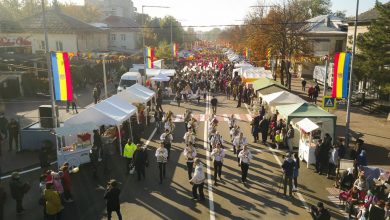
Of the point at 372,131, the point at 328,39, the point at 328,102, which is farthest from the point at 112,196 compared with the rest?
the point at 328,39

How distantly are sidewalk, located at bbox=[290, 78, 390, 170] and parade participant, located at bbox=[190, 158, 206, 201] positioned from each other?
8.47m

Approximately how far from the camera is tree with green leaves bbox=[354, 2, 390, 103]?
23109 mm

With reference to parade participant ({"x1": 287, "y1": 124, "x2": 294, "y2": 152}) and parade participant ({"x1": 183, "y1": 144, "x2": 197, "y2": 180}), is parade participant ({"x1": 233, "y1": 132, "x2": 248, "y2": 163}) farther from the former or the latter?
parade participant ({"x1": 183, "y1": 144, "x2": 197, "y2": 180})

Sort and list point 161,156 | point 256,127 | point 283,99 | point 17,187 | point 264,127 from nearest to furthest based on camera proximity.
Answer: point 17,187
point 161,156
point 264,127
point 256,127
point 283,99

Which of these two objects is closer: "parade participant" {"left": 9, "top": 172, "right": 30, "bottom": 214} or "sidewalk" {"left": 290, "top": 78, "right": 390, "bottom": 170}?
"parade participant" {"left": 9, "top": 172, "right": 30, "bottom": 214}

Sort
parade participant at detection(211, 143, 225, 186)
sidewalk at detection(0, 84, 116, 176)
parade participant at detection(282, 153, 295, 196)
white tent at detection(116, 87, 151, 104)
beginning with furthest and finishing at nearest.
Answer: white tent at detection(116, 87, 151, 104)
sidewalk at detection(0, 84, 116, 176)
parade participant at detection(211, 143, 225, 186)
parade participant at detection(282, 153, 295, 196)

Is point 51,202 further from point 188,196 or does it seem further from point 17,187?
point 188,196

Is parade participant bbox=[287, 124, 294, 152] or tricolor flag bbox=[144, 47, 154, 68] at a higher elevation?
tricolor flag bbox=[144, 47, 154, 68]

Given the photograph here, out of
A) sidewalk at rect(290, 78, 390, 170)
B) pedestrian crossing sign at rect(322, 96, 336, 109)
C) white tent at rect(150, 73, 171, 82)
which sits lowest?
sidewalk at rect(290, 78, 390, 170)

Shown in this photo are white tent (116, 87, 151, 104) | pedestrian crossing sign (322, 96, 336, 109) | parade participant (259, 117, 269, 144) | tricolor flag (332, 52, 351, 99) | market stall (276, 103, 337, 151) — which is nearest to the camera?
market stall (276, 103, 337, 151)

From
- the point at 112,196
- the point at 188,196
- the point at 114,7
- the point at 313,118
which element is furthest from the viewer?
the point at 114,7

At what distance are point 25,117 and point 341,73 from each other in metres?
20.3

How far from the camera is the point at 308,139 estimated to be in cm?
1611

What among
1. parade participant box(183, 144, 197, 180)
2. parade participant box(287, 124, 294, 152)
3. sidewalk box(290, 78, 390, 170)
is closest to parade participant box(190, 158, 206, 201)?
parade participant box(183, 144, 197, 180)
